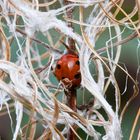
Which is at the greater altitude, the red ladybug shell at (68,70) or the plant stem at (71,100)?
the red ladybug shell at (68,70)

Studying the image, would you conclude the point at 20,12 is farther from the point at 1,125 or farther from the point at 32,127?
the point at 1,125

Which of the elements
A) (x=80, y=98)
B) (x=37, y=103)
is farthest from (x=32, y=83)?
(x=80, y=98)

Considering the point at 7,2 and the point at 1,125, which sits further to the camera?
the point at 1,125

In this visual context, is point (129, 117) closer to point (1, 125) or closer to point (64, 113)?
point (1, 125)

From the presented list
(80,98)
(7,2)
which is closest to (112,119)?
(7,2)

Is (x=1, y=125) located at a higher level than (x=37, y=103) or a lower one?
lower

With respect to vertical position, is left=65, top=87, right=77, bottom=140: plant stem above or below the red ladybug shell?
below
